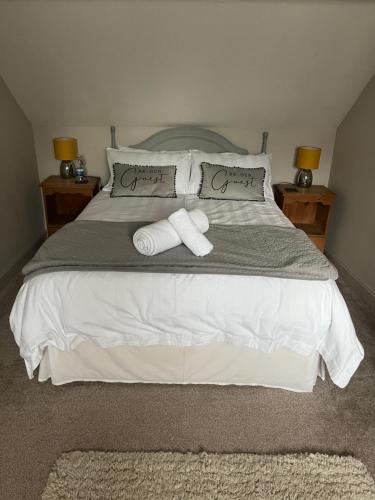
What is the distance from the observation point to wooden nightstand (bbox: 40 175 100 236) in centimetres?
301

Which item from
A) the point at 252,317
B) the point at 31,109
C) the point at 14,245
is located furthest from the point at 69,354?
the point at 31,109

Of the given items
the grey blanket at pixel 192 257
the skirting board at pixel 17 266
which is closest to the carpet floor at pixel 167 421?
the grey blanket at pixel 192 257

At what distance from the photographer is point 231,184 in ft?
8.98

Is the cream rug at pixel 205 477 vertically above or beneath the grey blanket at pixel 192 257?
beneath

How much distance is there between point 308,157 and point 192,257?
1.85m

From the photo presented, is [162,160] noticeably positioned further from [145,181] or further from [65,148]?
[65,148]

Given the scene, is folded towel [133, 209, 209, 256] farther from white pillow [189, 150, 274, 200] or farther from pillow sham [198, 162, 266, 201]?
white pillow [189, 150, 274, 200]

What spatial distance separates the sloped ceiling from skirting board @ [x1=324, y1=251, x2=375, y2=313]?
1.27 metres

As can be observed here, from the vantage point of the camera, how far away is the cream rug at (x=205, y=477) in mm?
1345

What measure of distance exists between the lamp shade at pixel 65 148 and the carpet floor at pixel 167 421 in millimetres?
1763

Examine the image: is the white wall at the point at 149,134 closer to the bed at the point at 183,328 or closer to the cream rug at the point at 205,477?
the bed at the point at 183,328

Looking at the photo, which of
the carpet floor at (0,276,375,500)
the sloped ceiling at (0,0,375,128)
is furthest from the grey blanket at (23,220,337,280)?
the sloped ceiling at (0,0,375,128)

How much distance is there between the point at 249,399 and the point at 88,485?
807mm

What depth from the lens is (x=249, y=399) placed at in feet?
5.83
